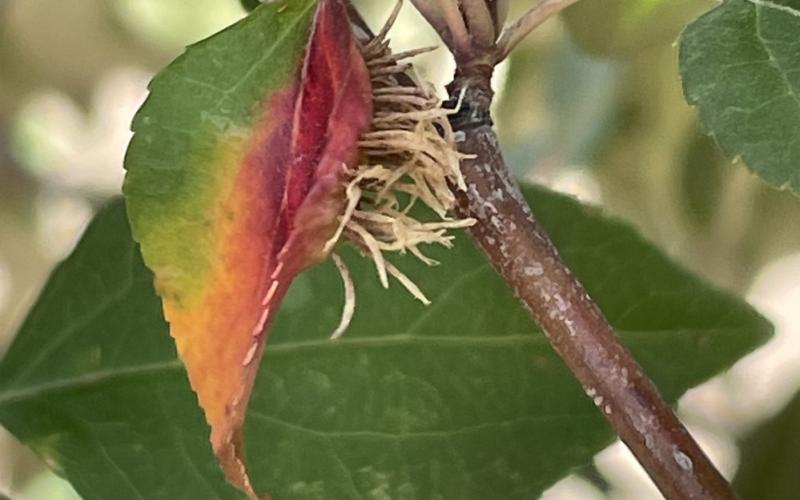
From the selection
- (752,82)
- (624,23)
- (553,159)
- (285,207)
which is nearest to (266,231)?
(285,207)

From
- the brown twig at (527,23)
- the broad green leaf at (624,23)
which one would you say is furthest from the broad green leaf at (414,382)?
the broad green leaf at (624,23)

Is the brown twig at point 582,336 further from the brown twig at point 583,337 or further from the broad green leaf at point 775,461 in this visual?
the broad green leaf at point 775,461

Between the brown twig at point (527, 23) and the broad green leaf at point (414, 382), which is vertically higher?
the brown twig at point (527, 23)

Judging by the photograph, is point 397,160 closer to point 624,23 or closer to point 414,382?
point 414,382

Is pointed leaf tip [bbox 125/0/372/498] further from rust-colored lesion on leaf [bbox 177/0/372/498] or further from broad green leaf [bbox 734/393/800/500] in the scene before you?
broad green leaf [bbox 734/393/800/500]

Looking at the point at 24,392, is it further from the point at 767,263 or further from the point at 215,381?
the point at 767,263
